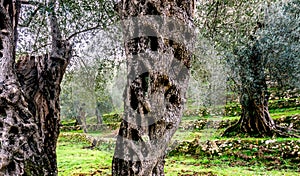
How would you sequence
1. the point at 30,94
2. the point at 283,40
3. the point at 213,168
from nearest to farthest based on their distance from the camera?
the point at 30,94 → the point at 213,168 → the point at 283,40

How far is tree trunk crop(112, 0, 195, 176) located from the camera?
3.50 m

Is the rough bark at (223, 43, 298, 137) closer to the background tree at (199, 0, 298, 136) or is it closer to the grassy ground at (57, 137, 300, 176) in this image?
the background tree at (199, 0, 298, 136)

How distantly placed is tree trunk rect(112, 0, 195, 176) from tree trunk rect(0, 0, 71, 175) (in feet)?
3.84

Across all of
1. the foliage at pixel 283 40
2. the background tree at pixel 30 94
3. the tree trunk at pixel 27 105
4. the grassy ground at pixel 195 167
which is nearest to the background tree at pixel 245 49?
the foliage at pixel 283 40

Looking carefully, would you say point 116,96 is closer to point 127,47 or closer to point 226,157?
point 226,157

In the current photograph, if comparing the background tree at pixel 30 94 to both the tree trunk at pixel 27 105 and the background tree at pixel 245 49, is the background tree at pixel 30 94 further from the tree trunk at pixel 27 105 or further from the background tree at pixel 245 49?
the background tree at pixel 245 49

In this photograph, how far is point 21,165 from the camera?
3.43m

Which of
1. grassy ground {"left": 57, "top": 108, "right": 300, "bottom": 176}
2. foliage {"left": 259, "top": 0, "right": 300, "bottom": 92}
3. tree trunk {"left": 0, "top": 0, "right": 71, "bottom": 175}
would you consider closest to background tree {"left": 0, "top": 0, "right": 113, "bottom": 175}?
tree trunk {"left": 0, "top": 0, "right": 71, "bottom": 175}

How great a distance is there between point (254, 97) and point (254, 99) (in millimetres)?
231

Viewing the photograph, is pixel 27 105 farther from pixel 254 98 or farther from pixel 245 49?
pixel 254 98

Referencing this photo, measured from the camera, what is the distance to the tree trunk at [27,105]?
341 centimetres

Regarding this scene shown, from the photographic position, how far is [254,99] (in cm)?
1227

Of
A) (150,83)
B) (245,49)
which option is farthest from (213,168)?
(150,83)

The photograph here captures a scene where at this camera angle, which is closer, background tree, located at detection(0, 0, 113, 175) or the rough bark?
background tree, located at detection(0, 0, 113, 175)
